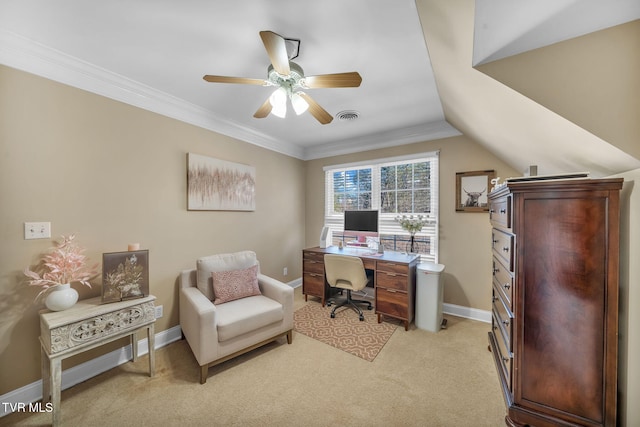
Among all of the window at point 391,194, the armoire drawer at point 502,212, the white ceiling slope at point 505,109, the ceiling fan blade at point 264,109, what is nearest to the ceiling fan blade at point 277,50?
the ceiling fan blade at point 264,109

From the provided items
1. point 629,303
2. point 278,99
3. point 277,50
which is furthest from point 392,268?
point 277,50

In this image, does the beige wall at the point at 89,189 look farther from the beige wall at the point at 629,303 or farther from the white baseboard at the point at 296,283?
the beige wall at the point at 629,303

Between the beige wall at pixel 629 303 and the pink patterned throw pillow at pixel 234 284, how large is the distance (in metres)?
2.67

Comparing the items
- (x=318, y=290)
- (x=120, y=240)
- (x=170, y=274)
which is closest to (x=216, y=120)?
(x=120, y=240)

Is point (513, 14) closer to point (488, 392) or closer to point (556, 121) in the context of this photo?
point (556, 121)

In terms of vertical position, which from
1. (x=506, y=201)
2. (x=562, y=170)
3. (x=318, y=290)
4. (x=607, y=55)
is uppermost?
(x=607, y=55)

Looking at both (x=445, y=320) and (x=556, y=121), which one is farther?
(x=445, y=320)

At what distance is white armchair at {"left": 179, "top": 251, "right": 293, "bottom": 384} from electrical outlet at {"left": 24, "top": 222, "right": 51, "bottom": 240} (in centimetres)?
106

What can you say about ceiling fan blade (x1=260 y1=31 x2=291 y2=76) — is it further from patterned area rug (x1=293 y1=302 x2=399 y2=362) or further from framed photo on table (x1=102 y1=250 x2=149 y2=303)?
patterned area rug (x1=293 y1=302 x2=399 y2=362)

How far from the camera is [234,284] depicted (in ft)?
8.11

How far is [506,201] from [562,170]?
0.79 metres

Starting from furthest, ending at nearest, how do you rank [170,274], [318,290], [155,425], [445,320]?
[318,290] < [445,320] < [170,274] < [155,425]

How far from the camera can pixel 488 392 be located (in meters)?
1.81

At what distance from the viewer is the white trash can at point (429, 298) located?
8.71ft
